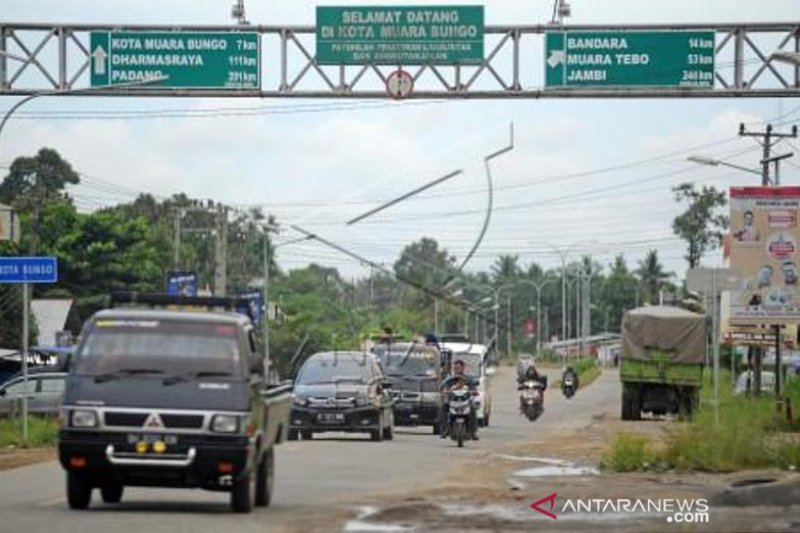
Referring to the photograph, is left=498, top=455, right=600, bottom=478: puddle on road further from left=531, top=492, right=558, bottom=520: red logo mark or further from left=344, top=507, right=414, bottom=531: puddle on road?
left=344, top=507, right=414, bottom=531: puddle on road

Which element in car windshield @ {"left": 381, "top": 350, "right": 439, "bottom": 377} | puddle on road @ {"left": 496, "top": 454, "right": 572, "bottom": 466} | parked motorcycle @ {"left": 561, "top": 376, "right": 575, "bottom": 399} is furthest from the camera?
parked motorcycle @ {"left": 561, "top": 376, "right": 575, "bottom": 399}

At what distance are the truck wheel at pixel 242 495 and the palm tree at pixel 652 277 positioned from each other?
418ft

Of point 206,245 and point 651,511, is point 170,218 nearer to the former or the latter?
point 206,245

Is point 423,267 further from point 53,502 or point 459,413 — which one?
point 53,502

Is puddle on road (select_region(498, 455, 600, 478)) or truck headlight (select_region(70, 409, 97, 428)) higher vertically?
truck headlight (select_region(70, 409, 97, 428))

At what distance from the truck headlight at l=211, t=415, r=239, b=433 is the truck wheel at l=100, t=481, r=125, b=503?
154 centimetres

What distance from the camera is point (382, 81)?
30.6 m

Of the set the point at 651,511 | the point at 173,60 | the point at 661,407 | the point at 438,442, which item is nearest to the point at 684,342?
the point at 661,407

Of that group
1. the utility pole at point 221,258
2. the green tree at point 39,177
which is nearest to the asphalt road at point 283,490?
the utility pole at point 221,258

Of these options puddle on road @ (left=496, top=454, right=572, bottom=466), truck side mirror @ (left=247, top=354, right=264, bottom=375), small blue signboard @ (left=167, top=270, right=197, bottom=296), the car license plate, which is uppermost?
small blue signboard @ (left=167, top=270, right=197, bottom=296)

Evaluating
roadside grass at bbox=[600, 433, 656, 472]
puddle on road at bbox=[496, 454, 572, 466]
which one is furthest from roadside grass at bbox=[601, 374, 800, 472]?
puddle on road at bbox=[496, 454, 572, 466]

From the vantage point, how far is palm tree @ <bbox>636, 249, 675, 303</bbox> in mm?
144125

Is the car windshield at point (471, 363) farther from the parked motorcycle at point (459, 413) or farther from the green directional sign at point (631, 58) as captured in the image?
the green directional sign at point (631, 58)

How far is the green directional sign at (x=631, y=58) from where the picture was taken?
3030cm
